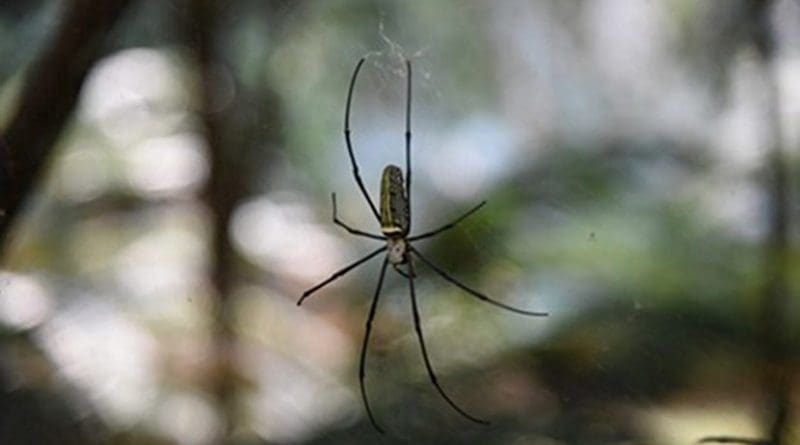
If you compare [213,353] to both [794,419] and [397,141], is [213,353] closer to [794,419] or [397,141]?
[397,141]

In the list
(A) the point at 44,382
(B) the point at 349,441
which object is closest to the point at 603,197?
(B) the point at 349,441

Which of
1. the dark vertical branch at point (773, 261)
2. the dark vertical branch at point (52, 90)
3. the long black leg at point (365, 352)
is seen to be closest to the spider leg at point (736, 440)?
the dark vertical branch at point (773, 261)

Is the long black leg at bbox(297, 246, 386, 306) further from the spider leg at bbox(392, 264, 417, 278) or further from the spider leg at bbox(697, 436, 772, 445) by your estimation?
the spider leg at bbox(697, 436, 772, 445)

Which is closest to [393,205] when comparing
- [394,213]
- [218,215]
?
[394,213]

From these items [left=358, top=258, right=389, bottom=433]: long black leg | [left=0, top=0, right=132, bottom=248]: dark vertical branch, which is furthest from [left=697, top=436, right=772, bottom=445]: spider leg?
[left=0, top=0, right=132, bottom=248]: dark vertical branch

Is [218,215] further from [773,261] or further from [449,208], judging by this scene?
[773,261]

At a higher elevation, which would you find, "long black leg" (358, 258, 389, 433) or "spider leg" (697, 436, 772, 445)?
"long black leg" (358, 258, 389, 433)
